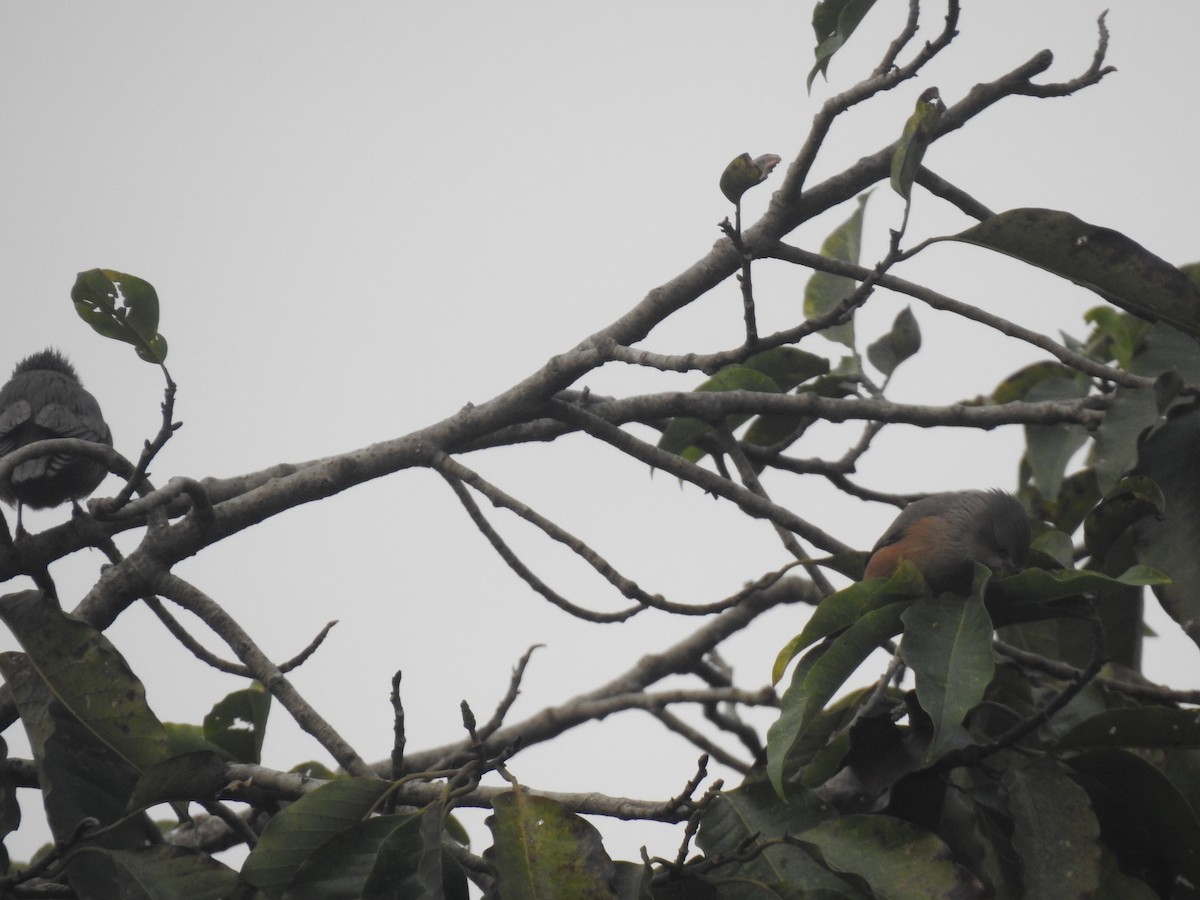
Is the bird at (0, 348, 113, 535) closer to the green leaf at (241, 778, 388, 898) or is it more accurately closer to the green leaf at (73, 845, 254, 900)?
the green leaf at (73, 845, 254, 900)

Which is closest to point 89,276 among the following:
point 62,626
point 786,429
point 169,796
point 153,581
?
point 153,581

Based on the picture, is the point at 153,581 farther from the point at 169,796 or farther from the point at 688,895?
the point at 688,895

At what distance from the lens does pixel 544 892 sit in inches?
70.6

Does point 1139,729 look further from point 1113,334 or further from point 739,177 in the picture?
point 1113,334

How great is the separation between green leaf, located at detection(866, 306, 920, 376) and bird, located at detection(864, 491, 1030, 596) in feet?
1.98

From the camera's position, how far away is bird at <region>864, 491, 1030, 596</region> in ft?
8.94

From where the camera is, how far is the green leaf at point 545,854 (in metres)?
1.79

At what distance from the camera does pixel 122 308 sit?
2.73m

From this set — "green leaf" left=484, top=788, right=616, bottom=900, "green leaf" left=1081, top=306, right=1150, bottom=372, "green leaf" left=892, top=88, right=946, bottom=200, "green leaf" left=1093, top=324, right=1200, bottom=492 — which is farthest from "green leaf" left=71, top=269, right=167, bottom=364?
"green leaf" left=1081, top=306, right=1150, bottom=372

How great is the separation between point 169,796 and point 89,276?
1.32 meters

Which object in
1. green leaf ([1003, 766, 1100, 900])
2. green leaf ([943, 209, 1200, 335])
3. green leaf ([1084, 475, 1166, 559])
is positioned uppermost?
green leaf ([943, 209, 1200, 335])

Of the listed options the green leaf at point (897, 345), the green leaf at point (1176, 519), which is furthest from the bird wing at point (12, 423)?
the green leaf at point (1176, 519)

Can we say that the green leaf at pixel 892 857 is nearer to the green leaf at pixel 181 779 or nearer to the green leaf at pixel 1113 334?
the green leaf at pixel 181 779

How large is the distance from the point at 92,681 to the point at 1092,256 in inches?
93.6
